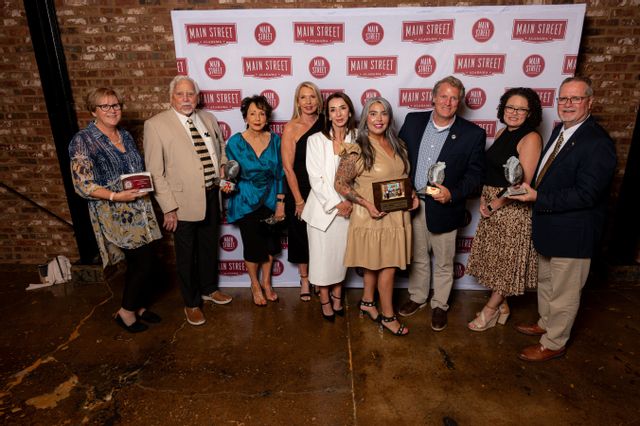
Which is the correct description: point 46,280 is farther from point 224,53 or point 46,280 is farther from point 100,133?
point 224,53

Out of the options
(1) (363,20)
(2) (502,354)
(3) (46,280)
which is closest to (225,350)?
(2) (502,354)

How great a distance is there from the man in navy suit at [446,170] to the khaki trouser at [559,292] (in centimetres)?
66

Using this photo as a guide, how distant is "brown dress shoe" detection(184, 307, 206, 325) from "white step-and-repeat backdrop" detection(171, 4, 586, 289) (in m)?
1.67

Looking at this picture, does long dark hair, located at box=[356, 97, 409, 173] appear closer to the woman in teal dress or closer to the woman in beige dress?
the woman in beige dress

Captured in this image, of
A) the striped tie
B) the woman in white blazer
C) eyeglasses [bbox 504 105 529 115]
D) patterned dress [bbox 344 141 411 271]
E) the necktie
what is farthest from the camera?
the striped tie

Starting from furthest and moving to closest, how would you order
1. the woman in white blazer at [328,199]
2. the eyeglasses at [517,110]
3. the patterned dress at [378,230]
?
the woman in white blazer at [328,199] → the patterned dress at [378,230] → the eyeglasses at [517,110]

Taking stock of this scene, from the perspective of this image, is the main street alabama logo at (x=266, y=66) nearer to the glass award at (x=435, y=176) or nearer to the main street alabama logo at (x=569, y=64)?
the glass award at (x=435, y=176)

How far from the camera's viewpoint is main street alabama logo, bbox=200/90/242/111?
3.58m

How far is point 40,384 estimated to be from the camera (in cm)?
276

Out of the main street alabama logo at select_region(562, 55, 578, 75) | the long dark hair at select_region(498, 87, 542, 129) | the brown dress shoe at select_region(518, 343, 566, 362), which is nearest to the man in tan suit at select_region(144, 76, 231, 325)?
the long dark hair at select_region(498, 87, 542, 129)

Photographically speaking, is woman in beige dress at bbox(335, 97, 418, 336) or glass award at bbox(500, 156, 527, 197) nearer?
glass award at bbox(500, 156, 527, 197)

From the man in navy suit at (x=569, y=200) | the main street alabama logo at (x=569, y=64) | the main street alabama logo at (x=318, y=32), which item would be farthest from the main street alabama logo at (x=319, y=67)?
the main street alabama logo at (x=569, y=64)

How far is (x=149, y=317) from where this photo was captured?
3480 millimetres

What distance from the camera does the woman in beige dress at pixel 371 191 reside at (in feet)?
9.30
